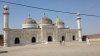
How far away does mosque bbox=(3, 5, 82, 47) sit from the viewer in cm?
3114

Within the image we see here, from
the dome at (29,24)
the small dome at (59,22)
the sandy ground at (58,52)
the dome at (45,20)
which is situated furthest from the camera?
the small dome at (59,22)

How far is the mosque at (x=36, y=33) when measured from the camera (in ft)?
102

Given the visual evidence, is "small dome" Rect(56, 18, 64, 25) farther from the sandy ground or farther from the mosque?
the sandy ground

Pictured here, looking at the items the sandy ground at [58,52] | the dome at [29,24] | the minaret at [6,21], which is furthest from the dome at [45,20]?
the sandy ground at [58,52]

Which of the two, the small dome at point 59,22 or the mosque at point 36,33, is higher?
the small dome at point 59,22

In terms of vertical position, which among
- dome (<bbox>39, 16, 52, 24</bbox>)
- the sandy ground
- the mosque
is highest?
dome (<bbox>39, 16, 52, 24</bbox>)

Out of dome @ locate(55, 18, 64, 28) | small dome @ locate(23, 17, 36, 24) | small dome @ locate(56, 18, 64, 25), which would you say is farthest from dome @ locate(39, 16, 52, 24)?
small dome @ locate(56, 18, 64, 25)

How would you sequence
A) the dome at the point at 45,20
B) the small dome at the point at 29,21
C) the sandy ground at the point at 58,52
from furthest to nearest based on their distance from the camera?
the dome at the point at 45,20 → the small dome at the point at 29,21 → the sandy ground at the point at 58,52

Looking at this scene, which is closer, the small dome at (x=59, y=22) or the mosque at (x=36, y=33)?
the mosque at (x=36, y=33)

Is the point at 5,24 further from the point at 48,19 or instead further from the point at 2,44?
the point at 48,19

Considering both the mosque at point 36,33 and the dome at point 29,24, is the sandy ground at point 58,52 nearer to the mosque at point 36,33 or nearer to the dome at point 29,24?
the mosque at point 36,33

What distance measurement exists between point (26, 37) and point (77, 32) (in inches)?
463

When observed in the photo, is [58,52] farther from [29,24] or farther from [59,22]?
[59,22]

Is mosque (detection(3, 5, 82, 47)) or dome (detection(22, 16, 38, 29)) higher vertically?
dome (detection(22, 16, 38, 29))
